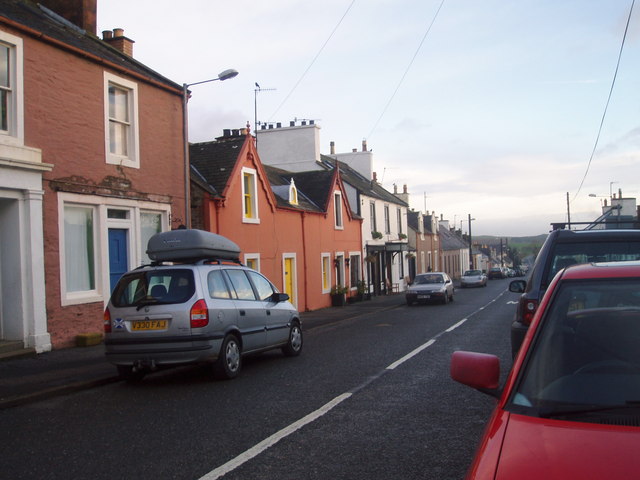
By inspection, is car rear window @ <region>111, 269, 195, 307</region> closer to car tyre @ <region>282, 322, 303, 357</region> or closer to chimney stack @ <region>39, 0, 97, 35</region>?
car tyre @ <region>282, 322, 303, 357</region>

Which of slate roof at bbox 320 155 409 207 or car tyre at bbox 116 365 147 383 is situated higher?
slate roof at bbox 320 155 409 207

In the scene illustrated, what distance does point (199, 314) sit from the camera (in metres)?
8.84

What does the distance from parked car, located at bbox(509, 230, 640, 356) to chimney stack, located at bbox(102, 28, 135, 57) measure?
49.3 ft

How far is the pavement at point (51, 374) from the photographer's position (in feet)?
27.3

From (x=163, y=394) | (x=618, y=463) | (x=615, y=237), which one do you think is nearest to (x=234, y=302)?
(x=163, y=394)

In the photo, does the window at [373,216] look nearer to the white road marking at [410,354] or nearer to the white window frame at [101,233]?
the white window frame at [101,233]

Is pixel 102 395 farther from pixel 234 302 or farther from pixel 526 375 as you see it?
pixel 526 375

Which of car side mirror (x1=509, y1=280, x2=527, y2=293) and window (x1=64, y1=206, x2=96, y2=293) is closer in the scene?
car side mirror (x1=509, y1=280, x2=527, y2=293)

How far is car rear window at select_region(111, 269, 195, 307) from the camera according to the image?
29.5ft

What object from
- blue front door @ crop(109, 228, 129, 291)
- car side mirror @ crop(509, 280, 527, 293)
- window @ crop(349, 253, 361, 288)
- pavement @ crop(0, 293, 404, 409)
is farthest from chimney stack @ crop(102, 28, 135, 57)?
window @ crop(349, 253, 361, 288)

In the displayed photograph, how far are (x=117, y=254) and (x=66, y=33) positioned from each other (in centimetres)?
528

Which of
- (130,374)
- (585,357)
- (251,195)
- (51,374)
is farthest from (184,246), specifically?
(251,195)

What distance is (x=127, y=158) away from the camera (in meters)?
15.1

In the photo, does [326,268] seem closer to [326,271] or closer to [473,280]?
[326,271]
